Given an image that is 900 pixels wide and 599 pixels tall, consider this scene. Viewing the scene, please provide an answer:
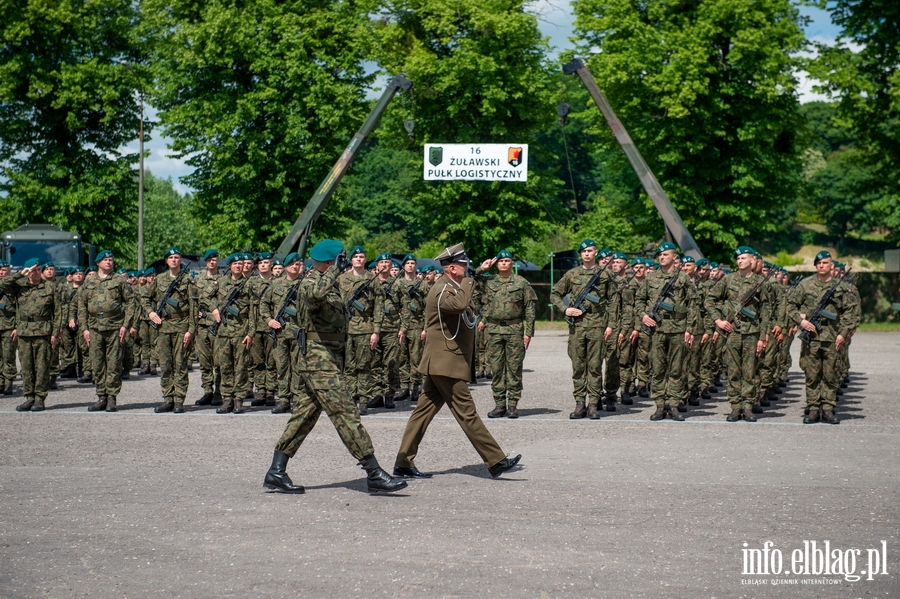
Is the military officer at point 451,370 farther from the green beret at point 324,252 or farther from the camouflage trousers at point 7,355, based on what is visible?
the camouflage trousers at point 7,355

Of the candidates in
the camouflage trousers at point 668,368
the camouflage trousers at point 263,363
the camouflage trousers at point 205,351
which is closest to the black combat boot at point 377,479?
Answer: the camouflage trousers at point 668,368

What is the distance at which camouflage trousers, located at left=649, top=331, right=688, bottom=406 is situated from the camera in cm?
1323

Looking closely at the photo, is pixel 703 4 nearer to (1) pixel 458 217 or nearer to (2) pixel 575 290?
(1) pixel 458 217

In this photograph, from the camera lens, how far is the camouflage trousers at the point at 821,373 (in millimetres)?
12742

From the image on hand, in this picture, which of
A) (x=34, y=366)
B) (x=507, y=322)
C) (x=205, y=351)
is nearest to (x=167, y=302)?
(x=205, y=351)

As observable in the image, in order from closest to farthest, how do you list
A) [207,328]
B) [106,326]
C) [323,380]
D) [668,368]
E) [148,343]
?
[323,380] < [668,368] < [106,326] < [207,328] < [148,343]

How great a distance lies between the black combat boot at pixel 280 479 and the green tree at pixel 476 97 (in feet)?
103

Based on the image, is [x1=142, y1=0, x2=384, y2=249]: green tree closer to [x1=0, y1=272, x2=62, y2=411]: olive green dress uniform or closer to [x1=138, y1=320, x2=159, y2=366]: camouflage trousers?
[x1=138, y1=320, x2=159, y2=366]: camouflage trousers

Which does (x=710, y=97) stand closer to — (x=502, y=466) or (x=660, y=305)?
(x=660, y=305)

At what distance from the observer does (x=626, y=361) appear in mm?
15438

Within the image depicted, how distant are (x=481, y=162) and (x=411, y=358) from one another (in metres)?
18.6

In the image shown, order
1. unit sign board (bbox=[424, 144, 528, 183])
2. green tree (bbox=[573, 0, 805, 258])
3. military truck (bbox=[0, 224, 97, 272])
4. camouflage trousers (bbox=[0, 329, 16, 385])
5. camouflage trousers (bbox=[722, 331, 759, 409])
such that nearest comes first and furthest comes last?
camouflage trousers (bbox=[722, 331, 759, 409]), camouflage trousers (bbox=[0, 329, 16, 385]), military truck (bbox=[0, 224, 97, 272]), unit sign board (bbox=[424, 144, 528, 183]), green tree (bbox=[573, 0, 805, 258])

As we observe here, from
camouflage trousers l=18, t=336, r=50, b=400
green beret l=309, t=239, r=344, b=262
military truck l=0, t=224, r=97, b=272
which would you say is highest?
A: military truck l=0, t=224, r=97, b=272

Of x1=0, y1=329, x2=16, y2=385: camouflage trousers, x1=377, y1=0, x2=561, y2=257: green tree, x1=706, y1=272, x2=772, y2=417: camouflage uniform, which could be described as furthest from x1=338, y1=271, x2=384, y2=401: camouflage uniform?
x1=377, y1=0, x2=561, y2=257: green tree
